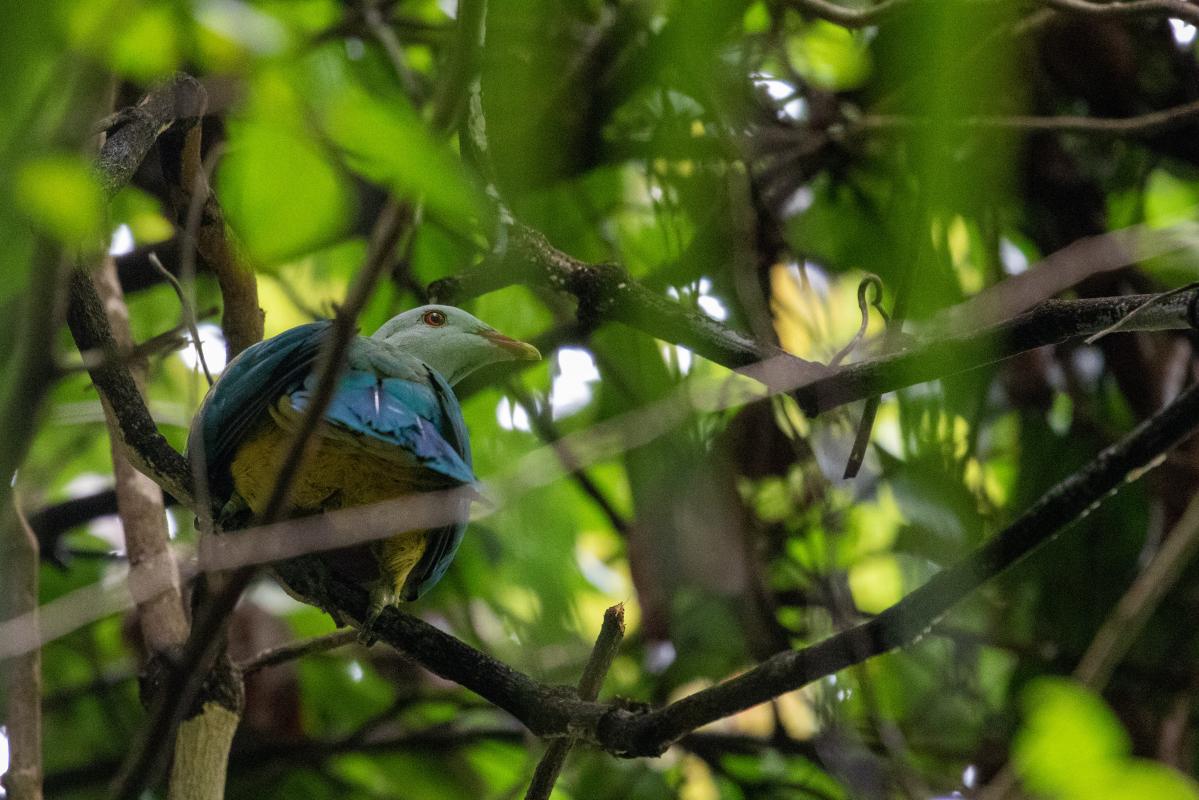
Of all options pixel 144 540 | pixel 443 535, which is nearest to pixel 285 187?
pixel 443 535

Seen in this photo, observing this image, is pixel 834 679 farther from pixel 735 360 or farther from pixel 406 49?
pixel 406 49

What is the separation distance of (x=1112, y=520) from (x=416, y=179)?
3720 mm

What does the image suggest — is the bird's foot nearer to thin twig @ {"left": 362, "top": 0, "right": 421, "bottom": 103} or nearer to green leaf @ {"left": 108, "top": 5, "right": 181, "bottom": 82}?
green leaf @ {"left": 108, "top": 5, "right": 181, "bottom": 82}

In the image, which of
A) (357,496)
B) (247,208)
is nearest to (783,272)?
(357,496)

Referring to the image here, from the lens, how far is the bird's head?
3924mm

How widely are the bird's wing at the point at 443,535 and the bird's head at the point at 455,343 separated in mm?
788

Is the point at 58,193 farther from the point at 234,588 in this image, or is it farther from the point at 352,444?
the point at 352,444

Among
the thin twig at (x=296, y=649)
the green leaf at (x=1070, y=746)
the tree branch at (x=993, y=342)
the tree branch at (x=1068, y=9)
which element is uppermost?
the tree branch at (x=1068, y=9)

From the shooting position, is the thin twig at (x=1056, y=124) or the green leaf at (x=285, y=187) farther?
the thin twig at (x=1056, y=124)

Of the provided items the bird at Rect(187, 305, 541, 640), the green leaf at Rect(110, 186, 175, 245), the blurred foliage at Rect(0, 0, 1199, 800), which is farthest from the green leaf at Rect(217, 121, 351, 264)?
the green leaf at Rect(110, 186, 175, 245)

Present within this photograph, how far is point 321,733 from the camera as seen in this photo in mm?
4746

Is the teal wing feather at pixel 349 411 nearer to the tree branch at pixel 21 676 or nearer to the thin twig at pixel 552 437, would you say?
the tree branch at pixel 21 676

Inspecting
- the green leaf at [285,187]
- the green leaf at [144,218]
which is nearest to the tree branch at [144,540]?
the green leaf at [144,218]

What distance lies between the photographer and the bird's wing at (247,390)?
273 cm
